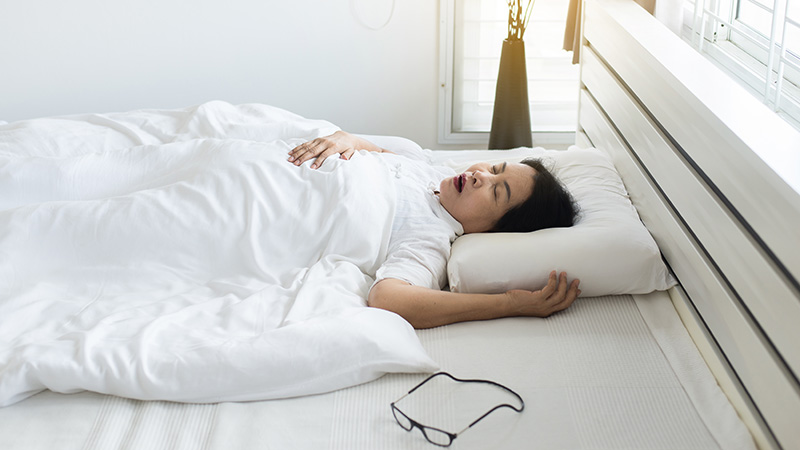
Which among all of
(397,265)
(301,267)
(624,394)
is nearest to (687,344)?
(624,394)

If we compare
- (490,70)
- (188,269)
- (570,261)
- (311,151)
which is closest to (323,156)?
(311,151)

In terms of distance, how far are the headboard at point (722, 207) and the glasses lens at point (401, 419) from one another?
1.83ft

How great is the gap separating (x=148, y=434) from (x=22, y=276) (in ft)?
1.65

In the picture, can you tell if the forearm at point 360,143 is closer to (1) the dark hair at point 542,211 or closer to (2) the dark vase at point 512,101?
(1) the dark hair at point 542,211

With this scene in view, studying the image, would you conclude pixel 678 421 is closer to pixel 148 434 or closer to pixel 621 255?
pixel 621 255

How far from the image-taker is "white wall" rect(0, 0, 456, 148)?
288 centimetres

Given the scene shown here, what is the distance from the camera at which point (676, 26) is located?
217cm

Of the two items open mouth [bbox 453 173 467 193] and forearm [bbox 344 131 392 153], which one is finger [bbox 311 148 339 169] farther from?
open mouth [bbox 453 173 467 193]

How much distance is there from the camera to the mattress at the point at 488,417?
1181 mm

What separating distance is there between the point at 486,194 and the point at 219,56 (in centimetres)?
165

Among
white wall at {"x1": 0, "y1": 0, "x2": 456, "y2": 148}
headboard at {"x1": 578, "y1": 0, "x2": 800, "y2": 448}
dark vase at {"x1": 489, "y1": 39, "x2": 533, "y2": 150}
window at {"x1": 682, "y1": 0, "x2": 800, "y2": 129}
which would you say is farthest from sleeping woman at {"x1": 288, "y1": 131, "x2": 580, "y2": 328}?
white wall at {"x1": 0, "y1": 0, "x2": 456, "y2": 148}

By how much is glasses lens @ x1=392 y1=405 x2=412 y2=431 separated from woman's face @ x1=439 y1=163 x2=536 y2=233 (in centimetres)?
63

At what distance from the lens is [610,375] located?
1335mm

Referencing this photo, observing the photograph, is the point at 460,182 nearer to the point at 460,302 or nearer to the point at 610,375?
the point at 460,302
